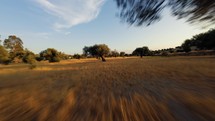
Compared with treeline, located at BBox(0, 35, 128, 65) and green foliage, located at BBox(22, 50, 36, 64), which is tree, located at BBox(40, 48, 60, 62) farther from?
green foliage, located at BBox(22, 50, 36, 64)

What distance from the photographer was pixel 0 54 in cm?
2770

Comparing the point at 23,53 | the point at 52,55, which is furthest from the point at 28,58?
the point at 52,55

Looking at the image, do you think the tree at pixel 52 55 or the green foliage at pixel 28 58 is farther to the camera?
the tree at pixel 52 55

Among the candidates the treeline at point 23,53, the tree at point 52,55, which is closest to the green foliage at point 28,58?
the treeline at point 23,53

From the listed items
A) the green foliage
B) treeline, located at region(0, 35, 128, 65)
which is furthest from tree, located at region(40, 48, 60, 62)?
the green foliage

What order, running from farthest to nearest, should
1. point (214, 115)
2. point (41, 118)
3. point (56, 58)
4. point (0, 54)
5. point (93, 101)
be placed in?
point (56, 58)
point (0, 54)
point (93, 101)
point (41, 118)
point (214, 115)

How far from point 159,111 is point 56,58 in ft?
178

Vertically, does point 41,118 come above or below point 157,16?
below

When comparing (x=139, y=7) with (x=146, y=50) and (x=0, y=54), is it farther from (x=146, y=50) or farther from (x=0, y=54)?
(x=146, y=50)

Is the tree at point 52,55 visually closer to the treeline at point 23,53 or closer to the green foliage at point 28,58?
the treeline at point 23,53

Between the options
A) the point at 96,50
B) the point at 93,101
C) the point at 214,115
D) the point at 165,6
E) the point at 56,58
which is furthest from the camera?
the point at 96,50

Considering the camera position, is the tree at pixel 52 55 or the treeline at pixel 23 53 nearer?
the treeline at pixel 23 53

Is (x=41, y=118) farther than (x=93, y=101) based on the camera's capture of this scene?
No

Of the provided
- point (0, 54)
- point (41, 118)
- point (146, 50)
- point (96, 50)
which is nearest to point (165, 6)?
point (41, 118)
